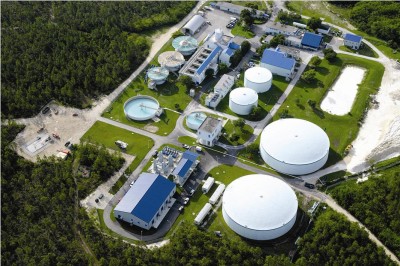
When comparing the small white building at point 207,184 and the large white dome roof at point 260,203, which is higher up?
the large white dome roof at point 260,203

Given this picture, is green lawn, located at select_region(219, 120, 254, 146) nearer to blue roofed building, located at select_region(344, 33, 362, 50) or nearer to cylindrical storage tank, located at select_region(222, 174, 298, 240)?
cylindrical storage tank, located at select_region(222, 174, 298, 240)

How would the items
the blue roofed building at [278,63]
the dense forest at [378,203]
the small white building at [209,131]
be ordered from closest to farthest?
the dense forest at [378,203] → the small white building at [209,131] → the blue roofed building at [278,63]

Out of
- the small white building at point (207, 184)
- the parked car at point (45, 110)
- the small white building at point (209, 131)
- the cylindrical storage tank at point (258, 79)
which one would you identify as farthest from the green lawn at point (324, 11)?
the parked car at point (45, 110)

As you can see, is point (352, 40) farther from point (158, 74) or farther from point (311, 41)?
point (158, 74)

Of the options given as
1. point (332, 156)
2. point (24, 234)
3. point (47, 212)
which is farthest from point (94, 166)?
point (332, 156)

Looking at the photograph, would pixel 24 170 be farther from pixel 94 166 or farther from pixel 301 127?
pixel 301 127

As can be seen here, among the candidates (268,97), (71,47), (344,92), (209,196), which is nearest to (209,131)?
(209,196)

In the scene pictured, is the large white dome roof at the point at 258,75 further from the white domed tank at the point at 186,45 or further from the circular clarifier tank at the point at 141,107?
the circular clarifier tank at the point at 141,107

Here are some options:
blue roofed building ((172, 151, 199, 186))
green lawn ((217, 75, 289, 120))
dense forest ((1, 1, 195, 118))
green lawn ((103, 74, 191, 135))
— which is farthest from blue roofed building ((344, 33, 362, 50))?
blue roofed building ((172, 151, 199, 186))
